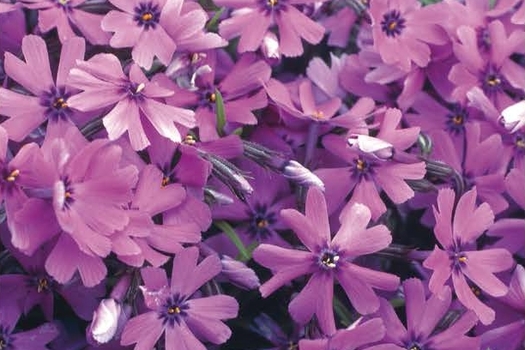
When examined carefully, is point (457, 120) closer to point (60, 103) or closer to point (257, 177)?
point (257, 177)

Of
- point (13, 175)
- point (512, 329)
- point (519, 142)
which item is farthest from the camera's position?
point (519, 142)

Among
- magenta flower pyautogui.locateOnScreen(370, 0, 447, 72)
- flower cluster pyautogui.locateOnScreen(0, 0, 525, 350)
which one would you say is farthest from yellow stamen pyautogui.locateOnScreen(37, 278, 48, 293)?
magenta flower pyautogui.locateOnScreen(370, 0, 447, 72)

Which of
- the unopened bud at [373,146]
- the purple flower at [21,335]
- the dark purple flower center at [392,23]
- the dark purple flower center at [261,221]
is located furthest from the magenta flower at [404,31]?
the purple flower at [21,335]

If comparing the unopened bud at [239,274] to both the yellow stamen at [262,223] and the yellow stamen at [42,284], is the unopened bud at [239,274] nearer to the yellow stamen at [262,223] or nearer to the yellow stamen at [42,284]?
the yellow stamen at [262,223]

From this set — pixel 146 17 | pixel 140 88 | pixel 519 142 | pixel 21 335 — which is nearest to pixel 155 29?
pixel 146 17

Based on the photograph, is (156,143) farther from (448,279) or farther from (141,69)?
(448,279)

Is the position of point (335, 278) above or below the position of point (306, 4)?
below

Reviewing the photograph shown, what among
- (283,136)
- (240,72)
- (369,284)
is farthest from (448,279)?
(240,72)
